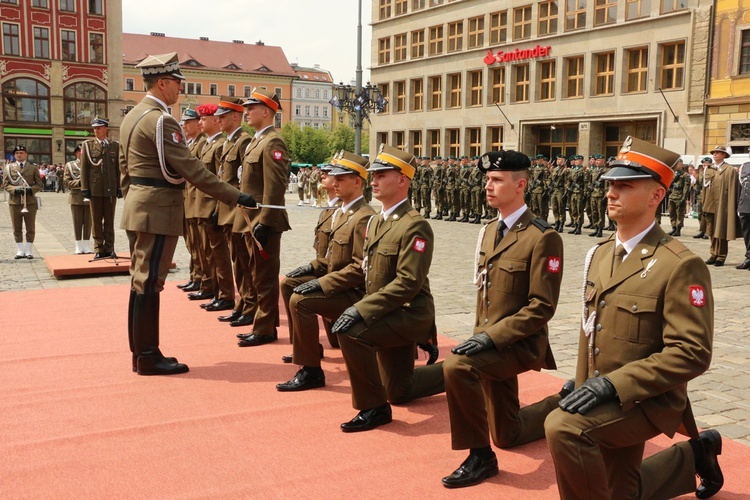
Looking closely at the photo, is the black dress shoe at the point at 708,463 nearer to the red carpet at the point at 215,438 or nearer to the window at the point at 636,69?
the red carpet at the point at 215,438

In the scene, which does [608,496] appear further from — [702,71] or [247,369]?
[702,71]

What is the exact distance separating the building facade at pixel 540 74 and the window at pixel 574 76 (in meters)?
0.05

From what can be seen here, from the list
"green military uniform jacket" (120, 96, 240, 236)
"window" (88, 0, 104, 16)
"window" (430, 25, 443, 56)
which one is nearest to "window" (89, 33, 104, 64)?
"window" (88, 0, 104, 16)

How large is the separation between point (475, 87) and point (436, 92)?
3428 mm

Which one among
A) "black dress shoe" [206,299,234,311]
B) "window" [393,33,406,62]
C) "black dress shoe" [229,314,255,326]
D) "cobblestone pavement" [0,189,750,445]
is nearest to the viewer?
"cobblestone pavement" [0,189,750,445]

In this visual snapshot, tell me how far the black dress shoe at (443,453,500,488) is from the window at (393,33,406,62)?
43.0 metres

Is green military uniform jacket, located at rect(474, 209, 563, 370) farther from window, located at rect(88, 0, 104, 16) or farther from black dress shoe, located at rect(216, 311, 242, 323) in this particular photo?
window, located at rect(88, 0, 104, 16)

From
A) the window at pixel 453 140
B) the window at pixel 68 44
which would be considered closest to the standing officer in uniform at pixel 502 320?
the window at pixel 453 140

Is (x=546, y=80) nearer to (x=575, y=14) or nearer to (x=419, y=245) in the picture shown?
(x=575, y=14)

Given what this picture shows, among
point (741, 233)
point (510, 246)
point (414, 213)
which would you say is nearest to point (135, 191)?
point (414, 213)

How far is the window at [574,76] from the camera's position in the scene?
111 ft

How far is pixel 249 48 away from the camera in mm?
91875

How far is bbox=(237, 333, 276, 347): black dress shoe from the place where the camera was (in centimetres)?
641

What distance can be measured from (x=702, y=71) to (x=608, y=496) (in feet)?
96.1
